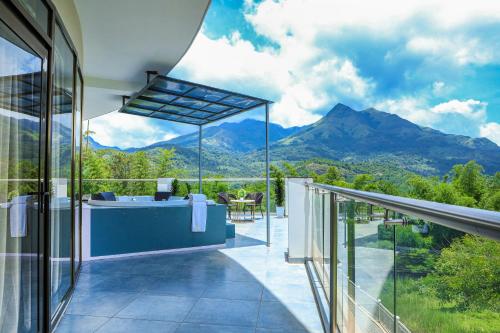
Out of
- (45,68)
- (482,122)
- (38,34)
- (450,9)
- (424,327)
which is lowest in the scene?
(424,327)

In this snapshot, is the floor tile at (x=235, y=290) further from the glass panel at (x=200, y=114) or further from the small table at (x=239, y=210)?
the small table at (x=239, y=210)

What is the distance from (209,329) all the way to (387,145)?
22.8 m

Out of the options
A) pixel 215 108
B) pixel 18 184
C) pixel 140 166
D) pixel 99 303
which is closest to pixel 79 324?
pixel 99 303

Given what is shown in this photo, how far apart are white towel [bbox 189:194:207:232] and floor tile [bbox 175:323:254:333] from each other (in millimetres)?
2776

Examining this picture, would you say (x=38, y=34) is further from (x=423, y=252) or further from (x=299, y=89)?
(x=299, y=89)

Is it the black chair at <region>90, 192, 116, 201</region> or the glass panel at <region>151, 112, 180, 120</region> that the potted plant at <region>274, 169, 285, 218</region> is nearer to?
the glass panel at <region>151, 112, 180, 120</region>

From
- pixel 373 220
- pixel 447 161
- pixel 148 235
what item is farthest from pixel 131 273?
pixel 447 161

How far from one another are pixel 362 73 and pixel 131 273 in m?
35.2

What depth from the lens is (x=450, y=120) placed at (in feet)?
A: 99.7

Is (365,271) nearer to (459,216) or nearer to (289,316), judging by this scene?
(459,216)

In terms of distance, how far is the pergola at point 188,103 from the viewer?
5.18 meters

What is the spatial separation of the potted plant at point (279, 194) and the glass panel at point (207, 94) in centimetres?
414

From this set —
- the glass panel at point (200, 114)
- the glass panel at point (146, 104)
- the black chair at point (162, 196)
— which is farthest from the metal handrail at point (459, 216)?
the black chair at point (162, 196)

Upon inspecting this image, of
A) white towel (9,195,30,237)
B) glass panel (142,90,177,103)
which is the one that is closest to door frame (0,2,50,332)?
white towel (9,195,30,237)
